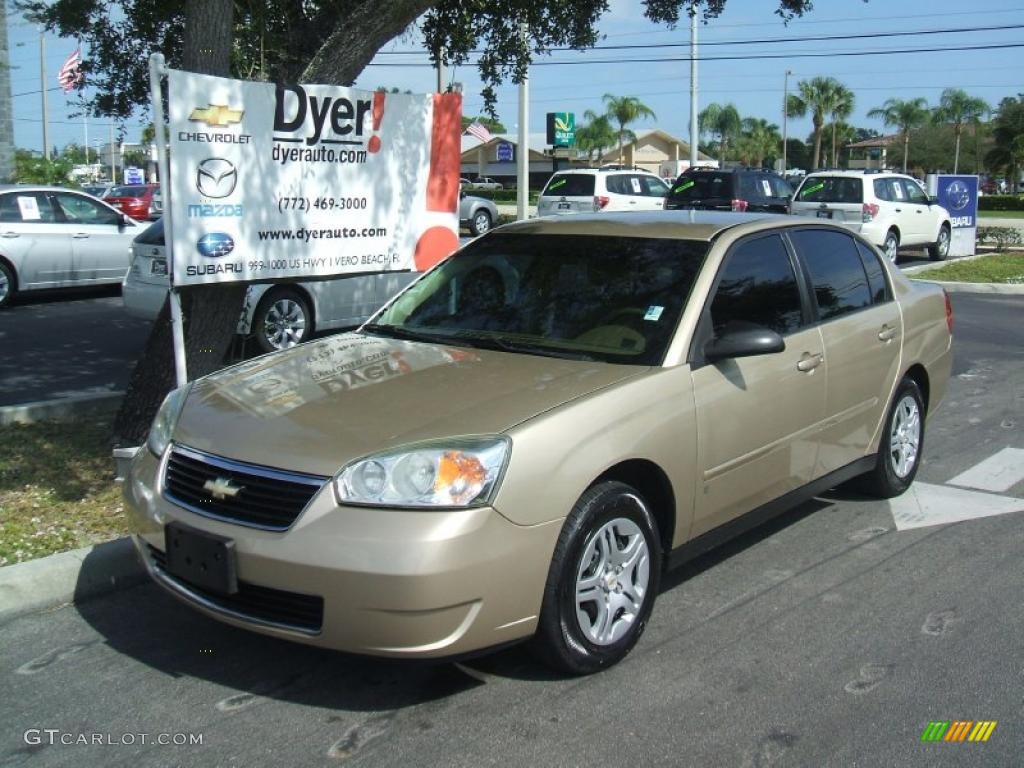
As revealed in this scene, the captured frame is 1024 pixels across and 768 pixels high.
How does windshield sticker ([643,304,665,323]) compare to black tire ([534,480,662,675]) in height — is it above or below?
above

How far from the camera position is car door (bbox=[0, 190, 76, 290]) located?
13945 mm

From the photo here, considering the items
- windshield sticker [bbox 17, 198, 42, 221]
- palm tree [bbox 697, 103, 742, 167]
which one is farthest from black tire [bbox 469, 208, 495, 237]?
palm tree [bbox 697, 103, 742, 167]

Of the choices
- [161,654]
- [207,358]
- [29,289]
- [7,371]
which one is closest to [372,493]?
[161,654]

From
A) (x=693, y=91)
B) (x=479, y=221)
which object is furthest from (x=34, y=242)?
(x=693, y=91)

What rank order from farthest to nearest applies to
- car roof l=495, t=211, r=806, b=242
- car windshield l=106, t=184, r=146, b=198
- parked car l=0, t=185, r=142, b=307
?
car windshield l=106, t=184, r=146, b=198 < parked car l=0, t=185, r=142, b=307 < car roof l=495, t=211, r=806, b=242

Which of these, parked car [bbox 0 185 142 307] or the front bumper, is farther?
parked car [bbox 0 185 142 307]

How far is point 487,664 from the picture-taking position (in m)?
4.01

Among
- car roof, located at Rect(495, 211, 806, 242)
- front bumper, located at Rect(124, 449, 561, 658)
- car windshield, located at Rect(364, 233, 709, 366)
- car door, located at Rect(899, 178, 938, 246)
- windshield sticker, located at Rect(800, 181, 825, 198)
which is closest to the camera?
front bumper, located at Rect(124, 449, 561, 658)

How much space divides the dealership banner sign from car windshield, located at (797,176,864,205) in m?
14.2

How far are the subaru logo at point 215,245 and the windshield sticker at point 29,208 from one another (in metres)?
9.86

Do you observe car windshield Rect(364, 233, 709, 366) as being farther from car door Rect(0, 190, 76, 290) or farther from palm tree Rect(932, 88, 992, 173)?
palm tree Rect(932, 88, 992, 173)

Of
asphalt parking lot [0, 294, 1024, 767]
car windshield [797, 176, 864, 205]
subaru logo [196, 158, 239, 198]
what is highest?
car windshield [797, 176, 864, 205]

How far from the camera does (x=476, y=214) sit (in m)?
29.1

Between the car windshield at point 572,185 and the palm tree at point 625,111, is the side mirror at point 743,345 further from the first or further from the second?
the palm tree at point 625,111
